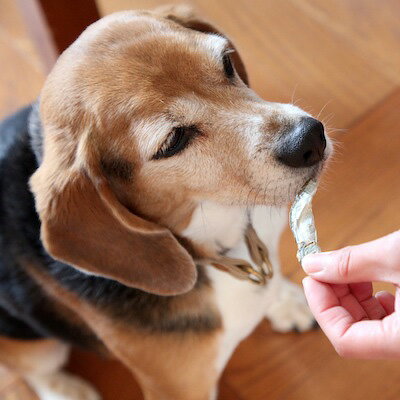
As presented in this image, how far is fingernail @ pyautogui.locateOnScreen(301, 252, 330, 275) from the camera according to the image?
107 cm

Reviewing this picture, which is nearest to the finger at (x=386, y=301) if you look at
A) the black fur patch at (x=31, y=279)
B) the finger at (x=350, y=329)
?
the finger at (x=350, y=329)

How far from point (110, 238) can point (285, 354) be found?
867mm

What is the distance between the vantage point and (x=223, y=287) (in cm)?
146

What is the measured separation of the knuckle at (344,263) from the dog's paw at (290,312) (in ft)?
2.70

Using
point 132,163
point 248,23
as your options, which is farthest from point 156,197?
point 248,23

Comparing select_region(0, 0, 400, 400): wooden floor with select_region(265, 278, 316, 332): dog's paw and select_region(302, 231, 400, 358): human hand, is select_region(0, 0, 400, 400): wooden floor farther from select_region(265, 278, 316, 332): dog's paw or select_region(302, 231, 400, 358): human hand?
select_region(302, 231, 400, 358): human hand

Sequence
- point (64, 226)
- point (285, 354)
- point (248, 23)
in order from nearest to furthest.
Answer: point (64, 226) → point (285, 354) → point (248, 23)

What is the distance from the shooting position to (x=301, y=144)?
116cm

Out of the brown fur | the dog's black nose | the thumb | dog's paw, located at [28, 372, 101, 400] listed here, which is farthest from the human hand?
dog's paw, located at [28, 372, 101, 400]

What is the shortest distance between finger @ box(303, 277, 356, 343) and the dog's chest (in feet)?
1.00

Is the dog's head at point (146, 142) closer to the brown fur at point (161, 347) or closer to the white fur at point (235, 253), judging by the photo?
the white fur at point (235, 253)

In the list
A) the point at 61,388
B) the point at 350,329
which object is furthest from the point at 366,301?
the point at 61,388

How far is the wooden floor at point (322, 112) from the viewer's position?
181 centimetres

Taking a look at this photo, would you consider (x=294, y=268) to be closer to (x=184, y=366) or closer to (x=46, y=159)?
(x=184, y=366)
